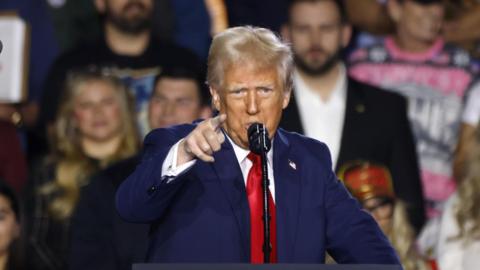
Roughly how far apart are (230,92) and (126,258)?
5.45 ft

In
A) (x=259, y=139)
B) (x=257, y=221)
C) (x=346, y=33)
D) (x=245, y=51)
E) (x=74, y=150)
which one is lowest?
(x=74, y=150)

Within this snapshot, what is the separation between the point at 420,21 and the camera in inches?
228

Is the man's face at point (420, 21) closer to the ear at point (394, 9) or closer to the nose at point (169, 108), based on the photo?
the ear at point (394, 9)

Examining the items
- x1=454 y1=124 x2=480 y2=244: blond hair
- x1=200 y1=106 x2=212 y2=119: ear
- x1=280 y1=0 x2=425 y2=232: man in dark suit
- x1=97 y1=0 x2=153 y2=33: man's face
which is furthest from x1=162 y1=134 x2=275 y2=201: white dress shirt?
x1=97 y1=0 x2=153 y2=33: man's face

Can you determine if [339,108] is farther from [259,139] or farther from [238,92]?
[259,139]

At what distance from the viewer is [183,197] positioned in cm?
278

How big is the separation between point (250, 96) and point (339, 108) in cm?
301

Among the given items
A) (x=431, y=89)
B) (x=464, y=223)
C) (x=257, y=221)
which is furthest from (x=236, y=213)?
(x=431, y=89)

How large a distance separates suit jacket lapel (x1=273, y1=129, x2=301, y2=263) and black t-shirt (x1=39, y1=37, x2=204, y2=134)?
9.47ft

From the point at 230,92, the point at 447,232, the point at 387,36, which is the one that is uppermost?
the point at 230,92

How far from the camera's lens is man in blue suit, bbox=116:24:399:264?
2684mm

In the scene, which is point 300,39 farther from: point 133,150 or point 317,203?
point 317,203

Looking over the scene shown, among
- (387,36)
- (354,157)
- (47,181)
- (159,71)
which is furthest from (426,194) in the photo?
(47,181)

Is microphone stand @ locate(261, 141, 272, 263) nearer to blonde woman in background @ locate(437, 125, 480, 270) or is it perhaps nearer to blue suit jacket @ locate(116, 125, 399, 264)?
blue suit jacket @ locate(116, 125, 399, 264)
